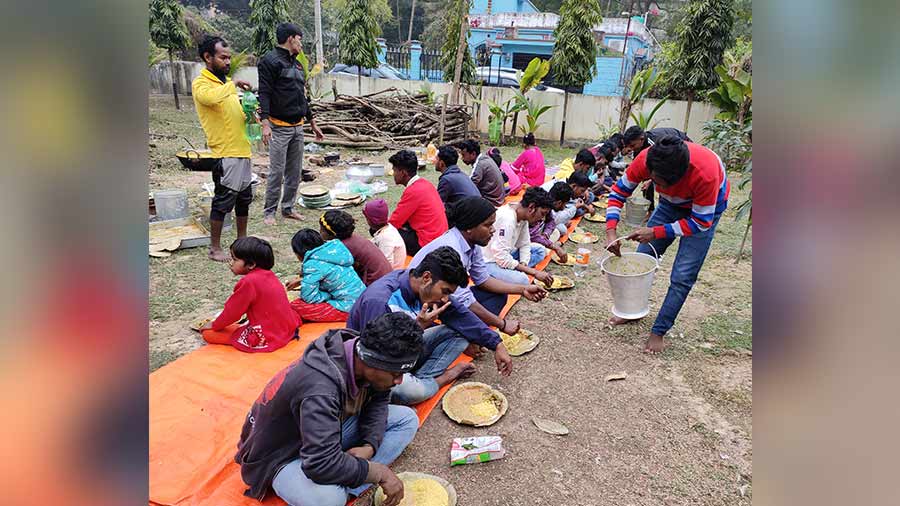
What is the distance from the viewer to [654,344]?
3730 mm

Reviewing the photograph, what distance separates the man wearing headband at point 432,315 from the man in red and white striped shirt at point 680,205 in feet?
4.35

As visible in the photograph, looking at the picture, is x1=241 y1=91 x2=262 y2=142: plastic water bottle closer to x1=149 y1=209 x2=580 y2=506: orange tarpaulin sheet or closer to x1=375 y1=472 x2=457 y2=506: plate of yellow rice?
x1=149 y1=209 x2=580 y2=506: orange tarpaulin sheet

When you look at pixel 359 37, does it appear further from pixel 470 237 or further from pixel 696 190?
pixel 696 190

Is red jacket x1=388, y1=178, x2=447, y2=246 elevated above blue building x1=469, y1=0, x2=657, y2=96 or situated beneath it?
situated beneath

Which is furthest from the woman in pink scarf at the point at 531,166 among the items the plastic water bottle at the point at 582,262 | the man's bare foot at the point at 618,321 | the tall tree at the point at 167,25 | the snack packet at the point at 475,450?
the tall tree at the point at 167,25

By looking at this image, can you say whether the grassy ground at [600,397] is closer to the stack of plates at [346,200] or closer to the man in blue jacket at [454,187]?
the man in blue jacket at [454,187]

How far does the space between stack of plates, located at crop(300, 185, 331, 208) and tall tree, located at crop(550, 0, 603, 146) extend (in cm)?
846

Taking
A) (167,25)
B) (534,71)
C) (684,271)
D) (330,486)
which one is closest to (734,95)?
(534,71)

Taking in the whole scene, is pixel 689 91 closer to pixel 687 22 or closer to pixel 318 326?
pixel 687 22

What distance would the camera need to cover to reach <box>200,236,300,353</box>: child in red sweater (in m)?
3.14

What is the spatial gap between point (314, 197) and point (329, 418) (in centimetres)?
501

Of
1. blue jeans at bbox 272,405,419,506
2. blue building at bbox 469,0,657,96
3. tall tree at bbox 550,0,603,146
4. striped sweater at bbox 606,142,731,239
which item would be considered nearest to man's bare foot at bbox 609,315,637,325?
striped sweater at bbox 606,142,731,239

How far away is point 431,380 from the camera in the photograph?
10.1 ft
